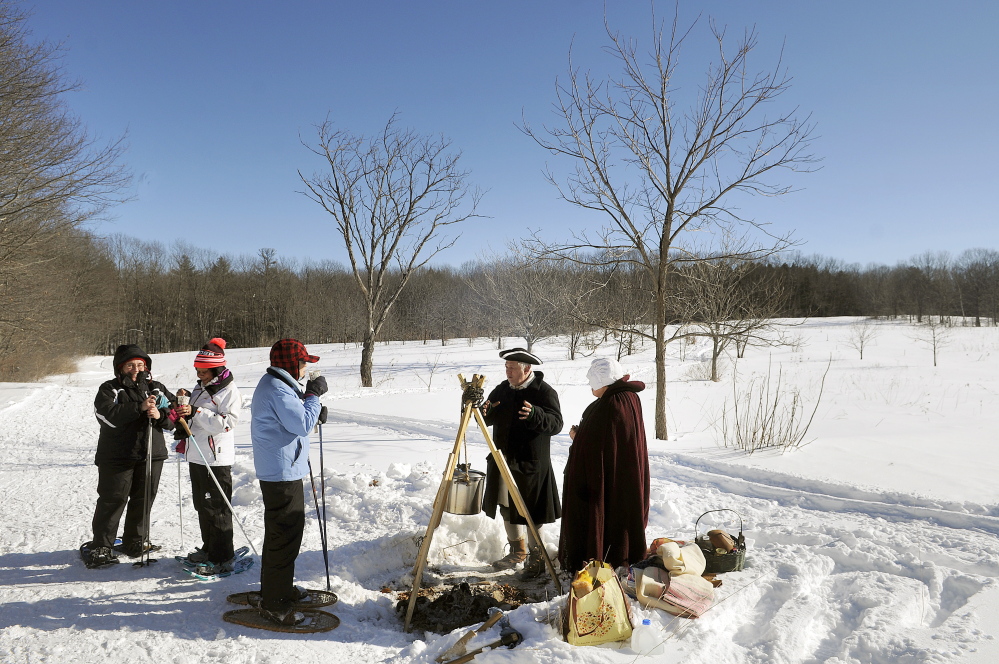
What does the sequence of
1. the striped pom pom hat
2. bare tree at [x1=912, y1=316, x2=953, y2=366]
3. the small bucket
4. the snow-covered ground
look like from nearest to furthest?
1. the snow-covered ground
2. the small bucket
3. the striped pom pom hat
4. bare tree at [x1=912, y1=316, x2=953, y2=366]

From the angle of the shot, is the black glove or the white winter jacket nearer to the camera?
the black glove

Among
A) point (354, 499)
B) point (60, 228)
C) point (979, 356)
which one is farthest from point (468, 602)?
point (979, 356)

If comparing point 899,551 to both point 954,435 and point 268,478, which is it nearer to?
point 268,478

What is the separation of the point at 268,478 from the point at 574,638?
222 centimetres

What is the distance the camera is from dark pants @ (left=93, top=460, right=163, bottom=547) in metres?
4.91

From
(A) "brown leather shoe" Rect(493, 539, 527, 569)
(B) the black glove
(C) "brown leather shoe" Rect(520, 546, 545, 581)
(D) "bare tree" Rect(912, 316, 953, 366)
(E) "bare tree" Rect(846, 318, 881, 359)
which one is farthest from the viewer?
(E) "bare tree" Rect(846, 318, 881, 359)

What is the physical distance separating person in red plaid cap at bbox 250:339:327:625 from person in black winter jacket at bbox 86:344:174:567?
4.38 ft

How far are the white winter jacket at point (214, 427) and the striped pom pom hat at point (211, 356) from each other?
22cm

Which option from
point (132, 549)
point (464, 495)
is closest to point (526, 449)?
point (464, 495)

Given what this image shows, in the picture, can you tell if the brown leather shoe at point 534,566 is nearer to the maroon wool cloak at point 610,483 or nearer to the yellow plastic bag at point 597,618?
the maroon wool cloak at point 610,483

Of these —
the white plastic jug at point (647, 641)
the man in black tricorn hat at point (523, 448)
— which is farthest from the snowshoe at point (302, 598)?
the white plastic jug at point (647, 641)

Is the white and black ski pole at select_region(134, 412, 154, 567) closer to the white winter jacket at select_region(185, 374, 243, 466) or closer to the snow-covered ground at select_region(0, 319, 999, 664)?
the snow-covered ground at select_region(0, 319, 999, 664)

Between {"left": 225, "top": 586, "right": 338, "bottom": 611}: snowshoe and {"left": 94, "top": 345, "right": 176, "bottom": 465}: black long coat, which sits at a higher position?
{"left": 94, "top": 345, "right": 176, "bottom": 465}: black long coat

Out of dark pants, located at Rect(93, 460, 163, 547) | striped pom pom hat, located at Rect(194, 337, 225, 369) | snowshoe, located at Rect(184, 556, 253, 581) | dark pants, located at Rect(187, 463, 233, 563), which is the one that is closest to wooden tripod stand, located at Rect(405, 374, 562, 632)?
snowshoe, located at Rect(184, 556, 253, 581)
